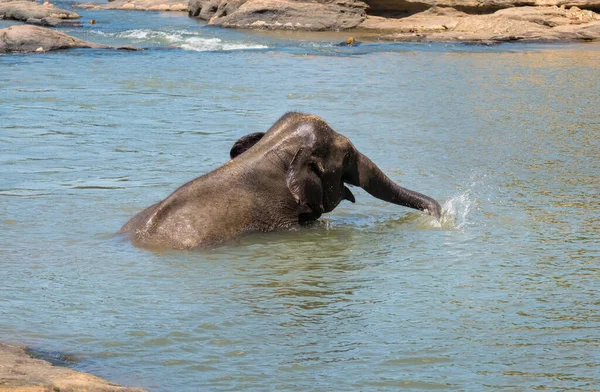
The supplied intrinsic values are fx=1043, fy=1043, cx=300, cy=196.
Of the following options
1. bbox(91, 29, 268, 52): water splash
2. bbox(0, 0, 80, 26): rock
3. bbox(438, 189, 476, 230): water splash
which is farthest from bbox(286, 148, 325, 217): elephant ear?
bbox(0, 0, 80, 26): rock

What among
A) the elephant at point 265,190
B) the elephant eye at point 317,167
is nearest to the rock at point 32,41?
the elephant at point 265,190

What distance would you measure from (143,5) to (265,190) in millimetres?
43762

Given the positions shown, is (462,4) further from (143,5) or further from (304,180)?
(304,180)

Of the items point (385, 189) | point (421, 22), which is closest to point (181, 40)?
point (421, 22)

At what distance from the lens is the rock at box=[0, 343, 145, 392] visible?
449 cm

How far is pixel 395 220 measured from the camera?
32.7ft

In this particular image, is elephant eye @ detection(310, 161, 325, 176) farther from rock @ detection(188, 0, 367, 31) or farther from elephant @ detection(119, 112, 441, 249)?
rock @ detection(188, 0, 367, 31)

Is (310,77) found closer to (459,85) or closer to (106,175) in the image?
(459,85)

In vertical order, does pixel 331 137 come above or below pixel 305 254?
above

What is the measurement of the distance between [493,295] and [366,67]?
18.2 metres

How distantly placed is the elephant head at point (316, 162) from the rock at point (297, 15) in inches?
1117

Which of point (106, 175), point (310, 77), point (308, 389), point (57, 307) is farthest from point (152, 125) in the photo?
point (308, 389)

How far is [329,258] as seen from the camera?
28.3ft

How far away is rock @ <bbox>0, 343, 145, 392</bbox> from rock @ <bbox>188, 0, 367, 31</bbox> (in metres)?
32.7
